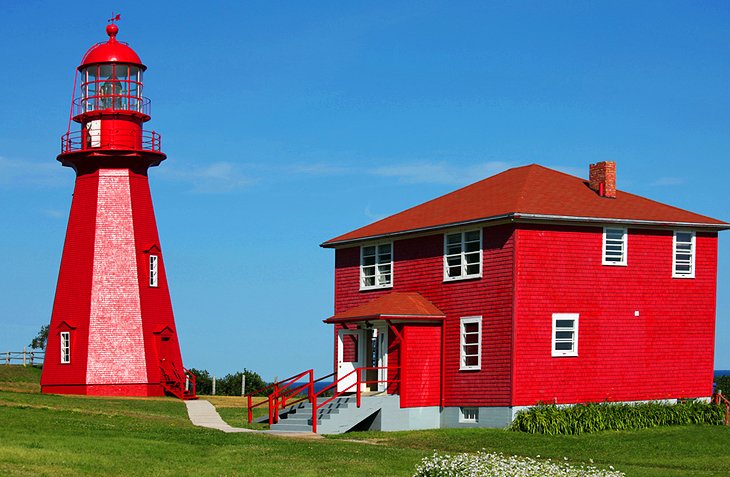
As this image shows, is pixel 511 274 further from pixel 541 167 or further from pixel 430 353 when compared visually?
pixel 541 167

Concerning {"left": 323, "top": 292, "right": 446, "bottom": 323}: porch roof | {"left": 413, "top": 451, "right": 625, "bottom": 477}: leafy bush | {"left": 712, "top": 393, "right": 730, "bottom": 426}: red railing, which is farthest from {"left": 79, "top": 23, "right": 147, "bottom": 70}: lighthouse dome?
{"left": 413, "top": 451, "right": 625, "bottom": 477}: leafy bush

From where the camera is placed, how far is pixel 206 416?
127 feet

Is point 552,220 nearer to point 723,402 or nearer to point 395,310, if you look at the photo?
point 395,310

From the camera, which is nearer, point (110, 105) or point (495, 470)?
point (495, 470)

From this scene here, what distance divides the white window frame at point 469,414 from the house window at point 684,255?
25.4 feet

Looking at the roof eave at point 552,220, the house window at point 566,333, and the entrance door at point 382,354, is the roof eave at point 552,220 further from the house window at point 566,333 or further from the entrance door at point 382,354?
the entrance door at point 382,354

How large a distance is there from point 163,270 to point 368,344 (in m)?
14.2

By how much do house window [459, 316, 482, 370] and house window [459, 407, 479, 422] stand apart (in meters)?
1.22

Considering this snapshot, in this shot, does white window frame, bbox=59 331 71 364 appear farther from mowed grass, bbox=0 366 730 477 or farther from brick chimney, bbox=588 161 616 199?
brick chimney, bbox=588 161 616 199

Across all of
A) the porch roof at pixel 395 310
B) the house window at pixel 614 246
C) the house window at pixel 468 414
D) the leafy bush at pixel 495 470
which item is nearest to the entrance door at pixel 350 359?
the porch roof at pixel 395 310

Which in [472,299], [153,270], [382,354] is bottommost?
[382,354]

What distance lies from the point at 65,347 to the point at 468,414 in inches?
798

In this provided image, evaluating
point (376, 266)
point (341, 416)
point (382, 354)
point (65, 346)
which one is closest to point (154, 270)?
point (65, 346)

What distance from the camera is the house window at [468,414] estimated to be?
111 feet
